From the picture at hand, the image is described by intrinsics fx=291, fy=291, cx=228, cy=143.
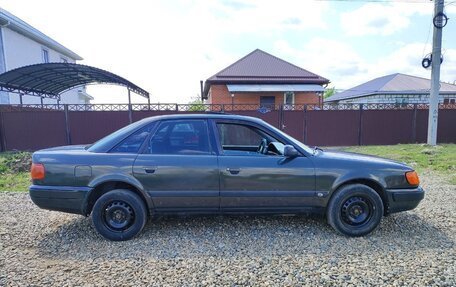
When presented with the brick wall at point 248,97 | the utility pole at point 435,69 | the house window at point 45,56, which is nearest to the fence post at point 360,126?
the utility pole at point 435,69

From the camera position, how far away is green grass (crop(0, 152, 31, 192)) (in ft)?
20.9

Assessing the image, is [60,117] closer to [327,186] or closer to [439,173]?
[327,186]

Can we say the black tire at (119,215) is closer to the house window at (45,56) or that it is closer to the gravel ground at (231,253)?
the gravel ground at (231,253)

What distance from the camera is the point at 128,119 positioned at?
11.9 metres

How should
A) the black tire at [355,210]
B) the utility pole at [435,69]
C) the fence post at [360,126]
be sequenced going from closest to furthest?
1. the black tire at [355,210]
2. the utility pole at [435,69]
3. the fence post at [360,126]

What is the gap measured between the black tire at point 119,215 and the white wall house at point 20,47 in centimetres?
1454

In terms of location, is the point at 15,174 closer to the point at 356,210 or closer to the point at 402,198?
the point at 356,210

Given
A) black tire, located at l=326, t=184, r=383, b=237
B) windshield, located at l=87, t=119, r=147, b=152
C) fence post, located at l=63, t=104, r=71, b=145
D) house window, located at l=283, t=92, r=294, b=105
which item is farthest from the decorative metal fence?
black tire, located at l=326, t=184, r=383, b=237

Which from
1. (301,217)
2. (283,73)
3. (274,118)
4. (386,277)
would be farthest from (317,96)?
(386,277)

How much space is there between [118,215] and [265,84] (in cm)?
1662

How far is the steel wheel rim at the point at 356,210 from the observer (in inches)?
144

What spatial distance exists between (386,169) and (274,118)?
8.55m

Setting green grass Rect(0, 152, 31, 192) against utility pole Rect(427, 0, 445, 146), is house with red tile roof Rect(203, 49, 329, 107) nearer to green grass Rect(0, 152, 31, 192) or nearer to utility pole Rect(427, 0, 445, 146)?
utility pole Rect(427, 0, 445, 146)

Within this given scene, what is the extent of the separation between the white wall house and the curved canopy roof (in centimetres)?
196
